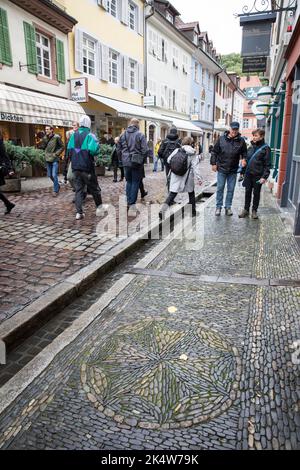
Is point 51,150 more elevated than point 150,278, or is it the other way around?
point 51,150

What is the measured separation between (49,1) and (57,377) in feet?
49.8

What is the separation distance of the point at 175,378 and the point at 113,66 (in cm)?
2024

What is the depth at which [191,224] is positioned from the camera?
6.87 m

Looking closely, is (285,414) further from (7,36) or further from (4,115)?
(7,36)

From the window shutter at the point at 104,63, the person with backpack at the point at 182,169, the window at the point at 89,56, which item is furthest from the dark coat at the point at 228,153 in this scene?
the window shutter at the point at 104,63

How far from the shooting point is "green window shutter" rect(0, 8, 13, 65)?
11570 millimetres

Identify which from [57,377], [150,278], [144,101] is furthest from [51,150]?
[144,101]

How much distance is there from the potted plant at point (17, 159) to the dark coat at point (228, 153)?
540 cm

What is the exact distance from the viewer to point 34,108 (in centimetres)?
1220

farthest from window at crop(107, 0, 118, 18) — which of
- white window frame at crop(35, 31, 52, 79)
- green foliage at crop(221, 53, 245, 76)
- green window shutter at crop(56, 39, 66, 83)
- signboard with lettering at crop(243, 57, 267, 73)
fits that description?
green foliage at crop(221, 53, 245, 76)

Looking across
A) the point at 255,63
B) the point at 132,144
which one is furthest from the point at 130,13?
the point at 132,144

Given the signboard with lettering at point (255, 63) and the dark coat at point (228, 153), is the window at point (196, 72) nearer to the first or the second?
the signboard with lettering at point (255, 63)

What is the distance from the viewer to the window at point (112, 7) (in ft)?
59.8

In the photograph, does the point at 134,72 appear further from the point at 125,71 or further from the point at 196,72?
the point at 196,72
